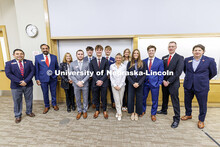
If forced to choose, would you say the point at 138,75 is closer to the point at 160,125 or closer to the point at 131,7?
the point at 160,125

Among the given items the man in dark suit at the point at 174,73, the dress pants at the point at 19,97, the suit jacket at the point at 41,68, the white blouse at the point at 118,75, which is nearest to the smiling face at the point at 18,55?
the suit jacket at the point at 41,68

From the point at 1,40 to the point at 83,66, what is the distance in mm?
3354

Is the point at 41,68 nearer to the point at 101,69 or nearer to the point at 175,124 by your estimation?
the point at 101,69

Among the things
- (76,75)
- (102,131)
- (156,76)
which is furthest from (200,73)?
(76,75)

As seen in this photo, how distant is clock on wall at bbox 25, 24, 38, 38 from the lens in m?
2.79

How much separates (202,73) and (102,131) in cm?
210

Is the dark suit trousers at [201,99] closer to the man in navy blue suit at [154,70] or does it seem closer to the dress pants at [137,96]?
the man in navy blue suit at [154,70]

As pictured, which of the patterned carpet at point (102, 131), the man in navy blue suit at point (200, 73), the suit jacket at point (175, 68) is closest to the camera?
the patterned carpet at point (102, 131)

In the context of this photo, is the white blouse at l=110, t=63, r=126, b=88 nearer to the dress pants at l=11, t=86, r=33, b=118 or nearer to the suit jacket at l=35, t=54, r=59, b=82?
the suit jacket at l=35, t=54, r=59, b=82

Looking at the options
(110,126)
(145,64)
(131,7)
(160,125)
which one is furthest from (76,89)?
(131,7)

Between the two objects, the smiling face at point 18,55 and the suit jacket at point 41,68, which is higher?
the smiling face at point 18,55

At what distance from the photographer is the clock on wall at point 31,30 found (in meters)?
2.79

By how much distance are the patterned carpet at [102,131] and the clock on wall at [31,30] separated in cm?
203

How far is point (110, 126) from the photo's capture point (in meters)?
2.09
